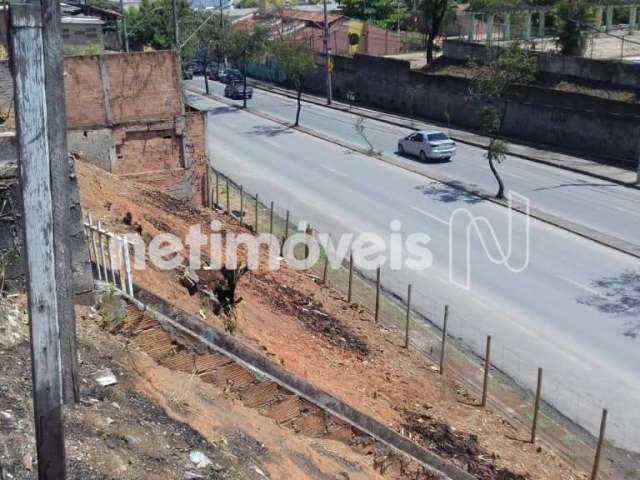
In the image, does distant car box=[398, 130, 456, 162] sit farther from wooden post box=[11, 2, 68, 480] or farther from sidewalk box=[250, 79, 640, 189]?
wooden post box=[11, 2, 68, 480]

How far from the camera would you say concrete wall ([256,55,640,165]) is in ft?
110

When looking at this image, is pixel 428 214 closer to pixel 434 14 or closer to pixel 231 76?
pixel 434 14

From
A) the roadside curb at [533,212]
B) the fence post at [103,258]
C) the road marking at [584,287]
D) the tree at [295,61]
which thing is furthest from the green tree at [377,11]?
the fence post at [103,258]

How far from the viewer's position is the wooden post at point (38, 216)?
15.6 feet

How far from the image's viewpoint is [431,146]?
3350cm

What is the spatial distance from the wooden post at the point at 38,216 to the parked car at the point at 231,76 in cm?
5610

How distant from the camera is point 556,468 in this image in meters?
12.0

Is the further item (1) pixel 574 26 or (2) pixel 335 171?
(1) pixel 574 26

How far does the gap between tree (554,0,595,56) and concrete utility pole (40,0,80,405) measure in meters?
38.7

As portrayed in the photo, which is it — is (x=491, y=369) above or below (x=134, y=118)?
below

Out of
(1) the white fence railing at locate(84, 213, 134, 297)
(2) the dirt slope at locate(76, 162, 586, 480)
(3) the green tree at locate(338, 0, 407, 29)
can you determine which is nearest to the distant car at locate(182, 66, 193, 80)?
(3) the green tree at locate(338, 0, 407, 29)

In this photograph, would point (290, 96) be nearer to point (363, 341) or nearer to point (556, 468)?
point (363, 341)

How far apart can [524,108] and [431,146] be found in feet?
23.8

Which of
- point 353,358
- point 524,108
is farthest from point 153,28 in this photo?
point 353,358
